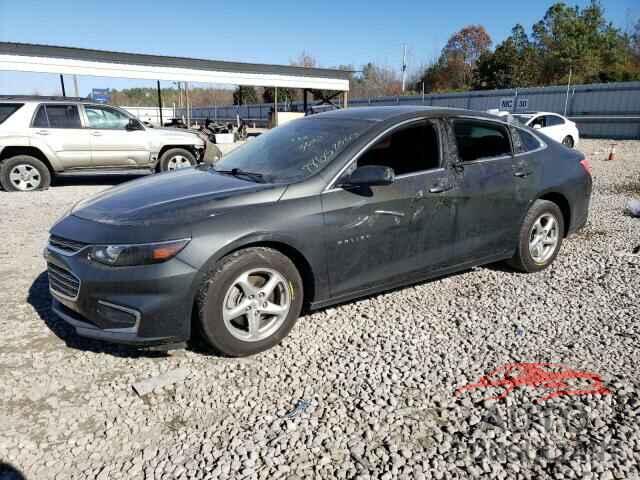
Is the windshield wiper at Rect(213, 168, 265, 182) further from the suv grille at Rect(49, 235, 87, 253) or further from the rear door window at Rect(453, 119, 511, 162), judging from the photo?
the rear door window at Rect(453, 119, 511, 162)

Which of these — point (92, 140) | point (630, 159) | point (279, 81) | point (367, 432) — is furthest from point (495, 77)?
point (367, 432)

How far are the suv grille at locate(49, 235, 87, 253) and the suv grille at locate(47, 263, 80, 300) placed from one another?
0.13 m

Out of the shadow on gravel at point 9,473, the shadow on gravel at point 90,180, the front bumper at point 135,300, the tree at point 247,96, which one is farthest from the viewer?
the tree at point 247,96

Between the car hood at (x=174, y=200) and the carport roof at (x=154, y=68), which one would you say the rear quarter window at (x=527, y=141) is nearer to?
the car hood at (x=174, y=200)

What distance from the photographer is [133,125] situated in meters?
10.4

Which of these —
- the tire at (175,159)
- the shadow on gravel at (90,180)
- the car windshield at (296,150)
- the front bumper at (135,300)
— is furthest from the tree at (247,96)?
the front bumper at (135,300)

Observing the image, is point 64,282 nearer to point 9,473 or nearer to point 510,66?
point 9,473

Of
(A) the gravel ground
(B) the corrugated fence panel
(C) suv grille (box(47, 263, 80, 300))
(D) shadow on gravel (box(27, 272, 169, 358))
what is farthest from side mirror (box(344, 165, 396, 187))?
(B) the corrugated fence panel

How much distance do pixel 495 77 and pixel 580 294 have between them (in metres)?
43.0

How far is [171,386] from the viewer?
294 cm

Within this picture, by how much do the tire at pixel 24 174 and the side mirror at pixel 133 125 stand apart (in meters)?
1.82

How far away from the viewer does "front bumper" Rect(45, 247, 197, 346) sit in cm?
288

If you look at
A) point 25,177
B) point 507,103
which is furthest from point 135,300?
point 507,103

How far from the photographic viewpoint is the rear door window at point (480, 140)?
4.13 metres
